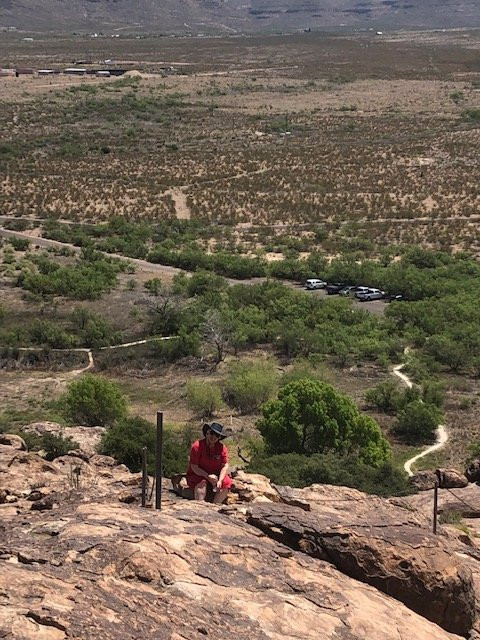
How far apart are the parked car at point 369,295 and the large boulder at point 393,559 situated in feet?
117

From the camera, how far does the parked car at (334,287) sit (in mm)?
48062

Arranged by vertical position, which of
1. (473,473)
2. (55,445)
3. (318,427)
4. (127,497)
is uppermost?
(127,497)

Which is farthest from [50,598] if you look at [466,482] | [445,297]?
[445,297]

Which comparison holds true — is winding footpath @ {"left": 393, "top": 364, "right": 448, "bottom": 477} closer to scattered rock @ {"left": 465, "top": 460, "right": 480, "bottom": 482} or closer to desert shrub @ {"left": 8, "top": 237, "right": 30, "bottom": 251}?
scattered rock @ {"left": 465, "top": 460, "right": 480, "bottom": 482}

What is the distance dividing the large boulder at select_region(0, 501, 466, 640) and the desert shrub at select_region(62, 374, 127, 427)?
698 inches

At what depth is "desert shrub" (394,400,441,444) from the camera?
28250 millimetres

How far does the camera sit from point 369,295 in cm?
4662

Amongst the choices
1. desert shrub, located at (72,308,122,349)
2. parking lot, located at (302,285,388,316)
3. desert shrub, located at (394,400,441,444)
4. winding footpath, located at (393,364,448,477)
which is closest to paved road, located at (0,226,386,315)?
parking lot, located at (302,285,388,316)

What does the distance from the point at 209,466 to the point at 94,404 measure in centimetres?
1711

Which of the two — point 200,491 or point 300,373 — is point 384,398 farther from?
point 200,491

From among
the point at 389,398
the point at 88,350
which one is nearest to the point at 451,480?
the point at 389,398

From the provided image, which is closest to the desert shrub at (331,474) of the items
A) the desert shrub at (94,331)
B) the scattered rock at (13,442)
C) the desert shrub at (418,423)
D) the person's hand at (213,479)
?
the scattered rock at (13,442)

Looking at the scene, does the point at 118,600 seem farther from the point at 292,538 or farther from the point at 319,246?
the point at 319,246

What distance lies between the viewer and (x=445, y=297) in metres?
44.1
